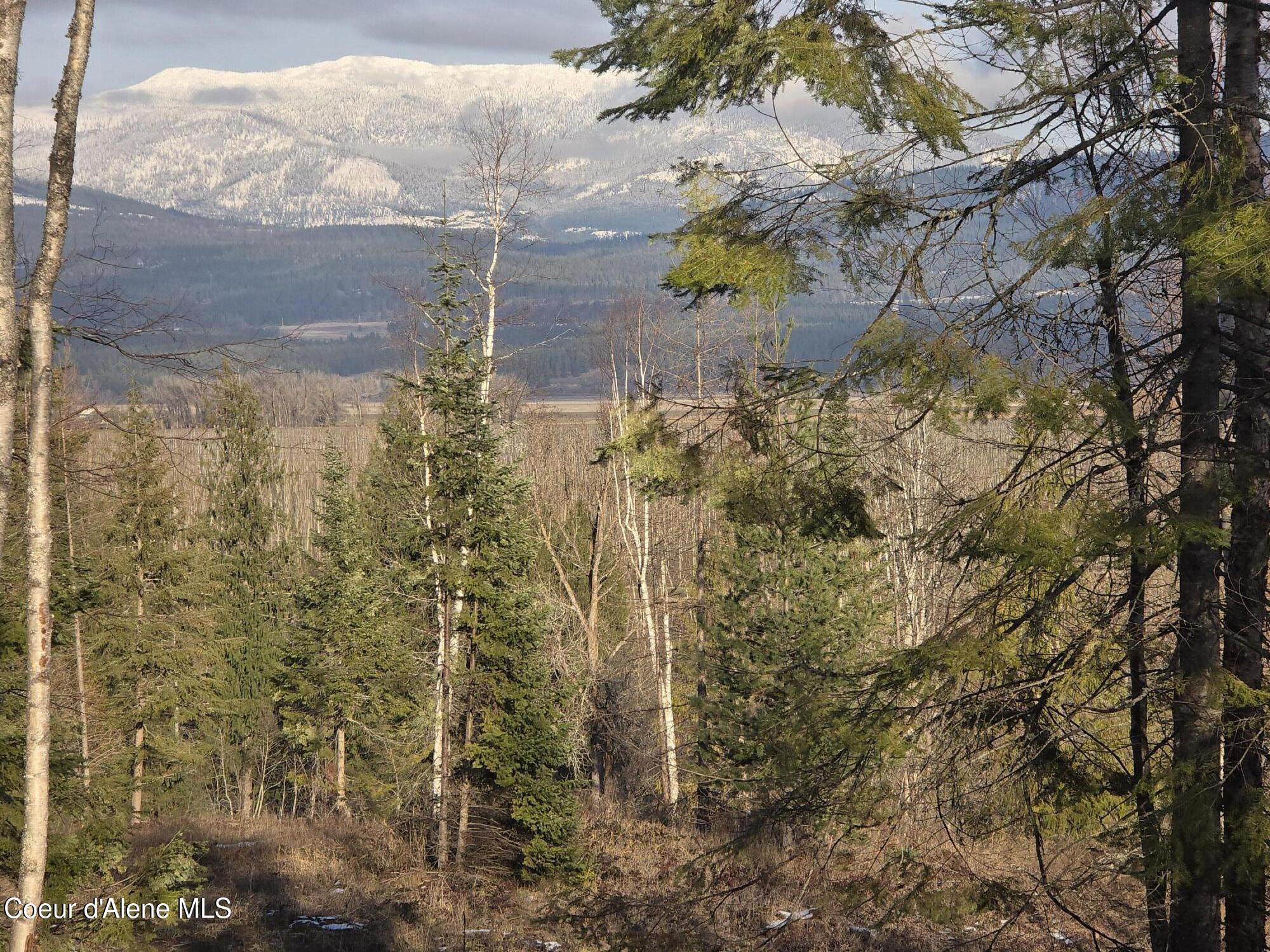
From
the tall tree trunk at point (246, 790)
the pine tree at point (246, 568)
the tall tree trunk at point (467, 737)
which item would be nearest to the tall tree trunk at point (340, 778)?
the pine tree at point (246, 568)

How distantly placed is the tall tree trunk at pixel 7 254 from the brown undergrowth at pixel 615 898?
439 cm

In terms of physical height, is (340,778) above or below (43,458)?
below

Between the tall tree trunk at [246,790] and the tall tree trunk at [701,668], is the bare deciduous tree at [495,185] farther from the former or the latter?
the tall tree trunk at [246,790]

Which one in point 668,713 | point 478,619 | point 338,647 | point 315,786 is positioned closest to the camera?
point 478,619

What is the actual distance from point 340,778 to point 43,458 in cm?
2452

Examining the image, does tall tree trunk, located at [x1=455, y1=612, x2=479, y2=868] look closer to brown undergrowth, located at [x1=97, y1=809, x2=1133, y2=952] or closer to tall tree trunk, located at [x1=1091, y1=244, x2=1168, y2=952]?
brown undergrowth, located at [x1=97, y1=809, x2=1133, y2=952]

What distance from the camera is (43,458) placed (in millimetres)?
6879

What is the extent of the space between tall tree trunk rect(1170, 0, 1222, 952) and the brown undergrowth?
2.41ft

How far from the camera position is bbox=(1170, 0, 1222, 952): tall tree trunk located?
14.0ft

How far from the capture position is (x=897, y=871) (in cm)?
534

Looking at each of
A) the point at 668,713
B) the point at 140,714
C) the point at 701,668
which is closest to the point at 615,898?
the point at 701,668

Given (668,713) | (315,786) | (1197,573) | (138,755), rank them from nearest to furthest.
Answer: (1197,573) < (668,713) < (138,755) < (315,786)

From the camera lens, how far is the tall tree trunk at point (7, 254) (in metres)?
6.27

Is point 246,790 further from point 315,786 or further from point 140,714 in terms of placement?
point 140,714
